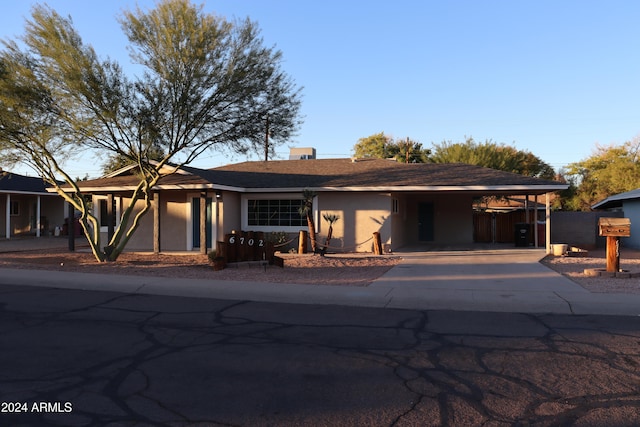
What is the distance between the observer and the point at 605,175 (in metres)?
47.2

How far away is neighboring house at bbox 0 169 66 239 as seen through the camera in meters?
32.1

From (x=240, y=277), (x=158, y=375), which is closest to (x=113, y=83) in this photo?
(x=240, y=277)

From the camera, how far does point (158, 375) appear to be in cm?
582

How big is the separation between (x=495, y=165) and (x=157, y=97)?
33358mm

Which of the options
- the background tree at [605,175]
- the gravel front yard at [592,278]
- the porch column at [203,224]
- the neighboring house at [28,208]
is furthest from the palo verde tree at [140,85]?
the background tree at [605,175]

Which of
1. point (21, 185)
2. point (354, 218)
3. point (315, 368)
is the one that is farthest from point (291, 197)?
point (21, 185)

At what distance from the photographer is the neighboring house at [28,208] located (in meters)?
32.1

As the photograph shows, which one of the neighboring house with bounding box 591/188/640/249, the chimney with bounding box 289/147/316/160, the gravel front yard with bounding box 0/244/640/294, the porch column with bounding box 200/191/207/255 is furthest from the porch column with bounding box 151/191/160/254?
the neighboring house with bounding box 591/188/640/249

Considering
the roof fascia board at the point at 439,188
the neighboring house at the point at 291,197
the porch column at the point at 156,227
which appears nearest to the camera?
the roof fascia board at the point at 439,188

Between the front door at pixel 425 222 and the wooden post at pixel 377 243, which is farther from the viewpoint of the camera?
the front door at pixel 425 222

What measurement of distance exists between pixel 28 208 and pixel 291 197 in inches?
899

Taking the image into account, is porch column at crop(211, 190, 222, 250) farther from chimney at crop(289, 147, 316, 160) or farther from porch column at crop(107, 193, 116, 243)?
chimney at crop(289, 147, 316, 160)

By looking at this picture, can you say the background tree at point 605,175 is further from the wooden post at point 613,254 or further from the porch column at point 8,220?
the porch column at point 8,220

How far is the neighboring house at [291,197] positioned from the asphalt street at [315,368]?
1147 centimetres
